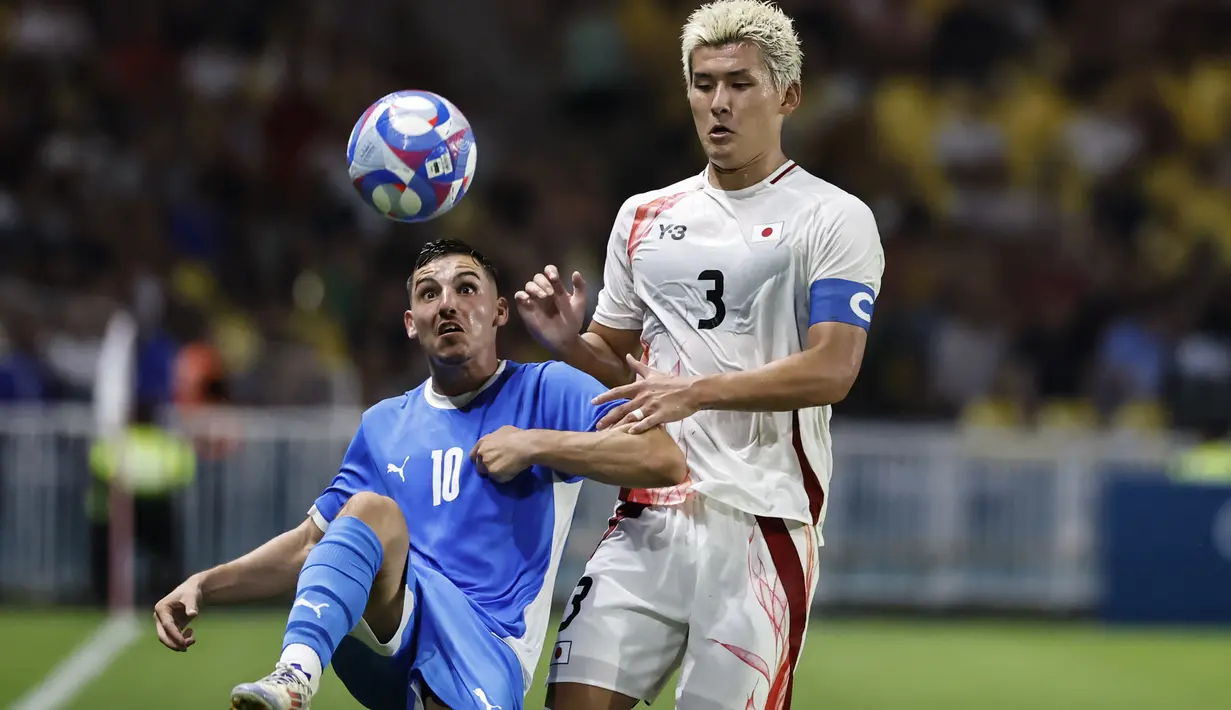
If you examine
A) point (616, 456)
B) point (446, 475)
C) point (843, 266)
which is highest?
point (843, 266)

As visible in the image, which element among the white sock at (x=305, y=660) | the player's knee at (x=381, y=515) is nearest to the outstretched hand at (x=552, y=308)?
the player's knee at (x=381, y=515)

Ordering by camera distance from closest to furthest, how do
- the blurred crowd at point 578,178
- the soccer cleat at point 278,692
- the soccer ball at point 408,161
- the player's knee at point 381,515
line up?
the soccer cleat at point 278,692 < the player's knee at point 381,515 < the soccer ball at point 408,161 < the blurred crowd at point 578,178

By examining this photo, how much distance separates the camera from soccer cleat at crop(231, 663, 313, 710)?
14.4 feet

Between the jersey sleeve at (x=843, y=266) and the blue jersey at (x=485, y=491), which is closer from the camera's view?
the jersey sleeve at (x=843, y=266)

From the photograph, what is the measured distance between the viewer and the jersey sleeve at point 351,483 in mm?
5367

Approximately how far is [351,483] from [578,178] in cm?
995

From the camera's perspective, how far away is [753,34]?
5.10 meters

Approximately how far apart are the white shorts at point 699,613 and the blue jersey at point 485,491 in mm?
209

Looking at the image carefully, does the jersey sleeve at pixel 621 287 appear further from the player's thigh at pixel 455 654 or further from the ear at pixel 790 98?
the player's thigh at pixel 455 654

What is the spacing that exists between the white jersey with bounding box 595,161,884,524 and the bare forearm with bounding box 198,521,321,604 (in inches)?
38.5

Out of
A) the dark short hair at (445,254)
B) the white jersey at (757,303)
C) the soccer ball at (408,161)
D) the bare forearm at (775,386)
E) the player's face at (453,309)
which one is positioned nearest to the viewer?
the bare forearm at (775,386)

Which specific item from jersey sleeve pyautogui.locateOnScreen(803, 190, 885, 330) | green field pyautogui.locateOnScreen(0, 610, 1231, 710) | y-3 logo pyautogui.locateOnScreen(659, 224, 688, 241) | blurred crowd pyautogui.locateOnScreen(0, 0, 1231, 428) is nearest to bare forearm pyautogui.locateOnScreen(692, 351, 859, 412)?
jersey sleeve pyautogui.locateOnScreen(803, 190, 885, 330)

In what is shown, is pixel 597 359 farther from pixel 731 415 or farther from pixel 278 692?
pixel 278 692

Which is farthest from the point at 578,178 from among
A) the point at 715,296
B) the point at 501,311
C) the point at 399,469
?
the point at 715,296
